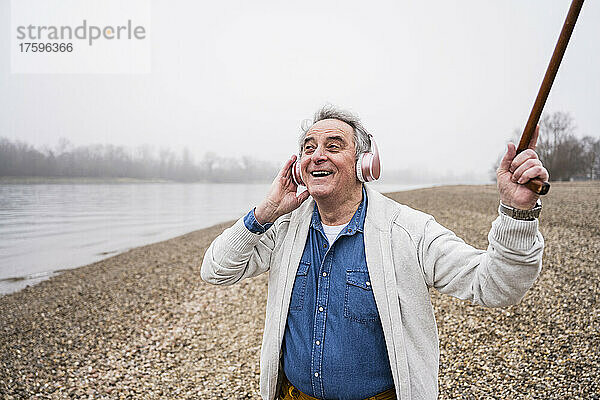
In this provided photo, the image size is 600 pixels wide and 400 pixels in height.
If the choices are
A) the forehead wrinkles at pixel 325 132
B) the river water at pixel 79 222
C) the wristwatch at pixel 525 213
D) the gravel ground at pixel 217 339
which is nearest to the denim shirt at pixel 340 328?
the forehead wrinkles at pixel 325 132

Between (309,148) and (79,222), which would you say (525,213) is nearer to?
(309,148)

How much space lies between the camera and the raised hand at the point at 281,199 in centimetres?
216

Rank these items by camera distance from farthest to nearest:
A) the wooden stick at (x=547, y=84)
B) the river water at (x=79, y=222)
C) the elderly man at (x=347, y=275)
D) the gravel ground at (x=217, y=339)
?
the river water at (x=79, y=222)
the gravel ground at (x=217, y=339)
the elderly man at (x=347, y=275)
the wooden stick at (x=547, y=84)

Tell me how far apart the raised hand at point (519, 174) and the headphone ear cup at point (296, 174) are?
38.8 inches

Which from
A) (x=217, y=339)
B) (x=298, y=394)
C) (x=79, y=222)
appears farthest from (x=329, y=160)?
(x=79, y=222)

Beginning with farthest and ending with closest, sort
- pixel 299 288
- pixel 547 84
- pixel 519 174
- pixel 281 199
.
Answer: pixel 281 199, pixel 299 288, pixel 519 174, pixel 547 84

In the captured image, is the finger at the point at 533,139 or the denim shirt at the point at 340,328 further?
the denim shirt at the point at 340,328

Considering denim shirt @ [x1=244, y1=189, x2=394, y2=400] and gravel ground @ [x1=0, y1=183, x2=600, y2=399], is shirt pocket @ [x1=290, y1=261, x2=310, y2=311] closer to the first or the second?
denim shirt @ [x1=244, y1=189, x2=394, y2=400]

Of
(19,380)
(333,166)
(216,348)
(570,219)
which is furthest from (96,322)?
(570,219)

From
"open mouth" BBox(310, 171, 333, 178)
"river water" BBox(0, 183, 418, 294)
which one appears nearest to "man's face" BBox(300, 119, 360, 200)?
"open mouth" BBox(310, 171, 333, 178)

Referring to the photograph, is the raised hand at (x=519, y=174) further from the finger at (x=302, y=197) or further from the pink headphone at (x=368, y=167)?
the finger at (x=302, y=197)

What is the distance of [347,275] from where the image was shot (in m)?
1.97

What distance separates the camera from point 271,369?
2.15m

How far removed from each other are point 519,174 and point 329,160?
93 cm
